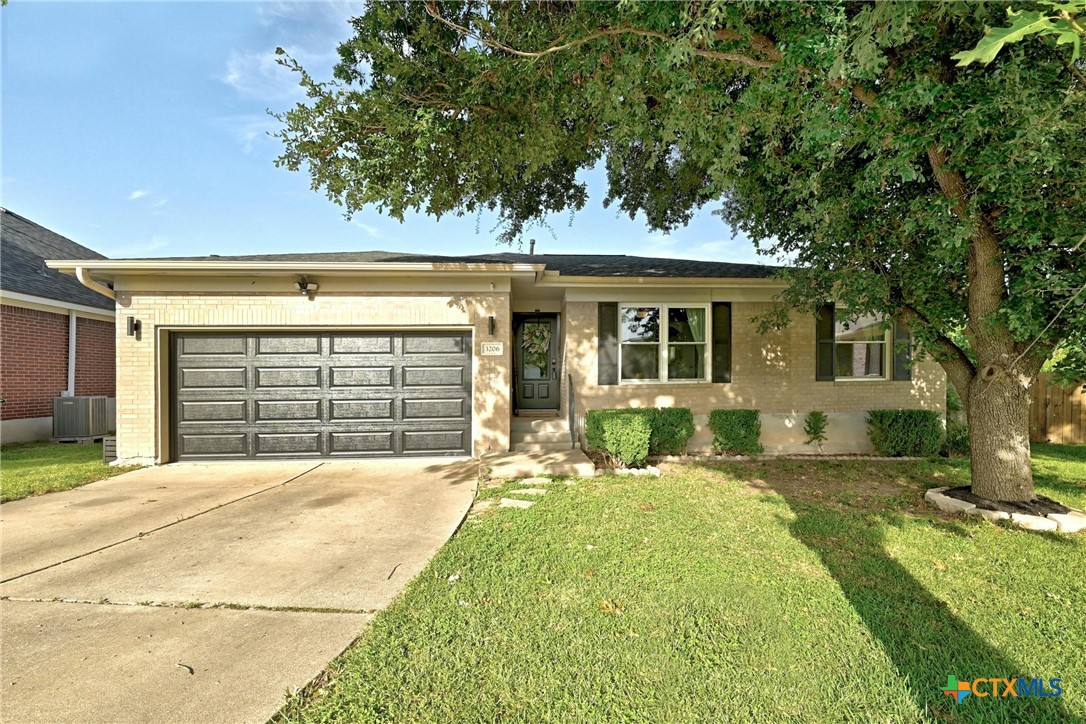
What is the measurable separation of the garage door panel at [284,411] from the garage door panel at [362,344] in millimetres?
1029

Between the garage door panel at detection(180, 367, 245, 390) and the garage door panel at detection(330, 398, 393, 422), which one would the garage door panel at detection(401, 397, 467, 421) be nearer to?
the garage door panel at detection(330, 398, 393, 422)

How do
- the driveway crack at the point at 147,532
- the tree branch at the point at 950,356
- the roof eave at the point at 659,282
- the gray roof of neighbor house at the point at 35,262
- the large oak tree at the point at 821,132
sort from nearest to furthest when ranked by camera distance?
the driveway crack at the point at 147,532 → the large oak tree at the point at 821,132 → the tree branch at the point at 950,356 → the roof eave at the point at 659,282 → the gray roof of neighbor house at the point at 35,262

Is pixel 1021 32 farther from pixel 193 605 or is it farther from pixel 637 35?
pixel 193 605

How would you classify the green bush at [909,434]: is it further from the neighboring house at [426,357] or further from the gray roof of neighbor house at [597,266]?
the gray roof of neighbor house at [597,266]

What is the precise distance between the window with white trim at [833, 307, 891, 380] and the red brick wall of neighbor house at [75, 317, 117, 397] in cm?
1570

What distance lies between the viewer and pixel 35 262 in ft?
35.6

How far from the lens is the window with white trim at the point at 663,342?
858 cm

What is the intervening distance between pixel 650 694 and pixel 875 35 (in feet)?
16.4

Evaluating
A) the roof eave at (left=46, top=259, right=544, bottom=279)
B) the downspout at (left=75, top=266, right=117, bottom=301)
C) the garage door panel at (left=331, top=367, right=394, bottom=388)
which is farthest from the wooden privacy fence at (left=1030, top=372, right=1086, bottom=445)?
the downspout at (left=75, top=266, right=117, bottom=301)

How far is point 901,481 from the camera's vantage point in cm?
648

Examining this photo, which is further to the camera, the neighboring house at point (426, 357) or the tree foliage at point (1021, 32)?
the neighboring house at point (426, 357)

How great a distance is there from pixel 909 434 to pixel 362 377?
32.1ft

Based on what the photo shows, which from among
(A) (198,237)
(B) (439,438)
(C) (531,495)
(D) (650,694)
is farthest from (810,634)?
(A) (198,237)

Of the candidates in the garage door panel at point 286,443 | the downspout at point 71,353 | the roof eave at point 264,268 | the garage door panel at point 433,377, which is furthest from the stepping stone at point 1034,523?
the downspout at point 71,353
